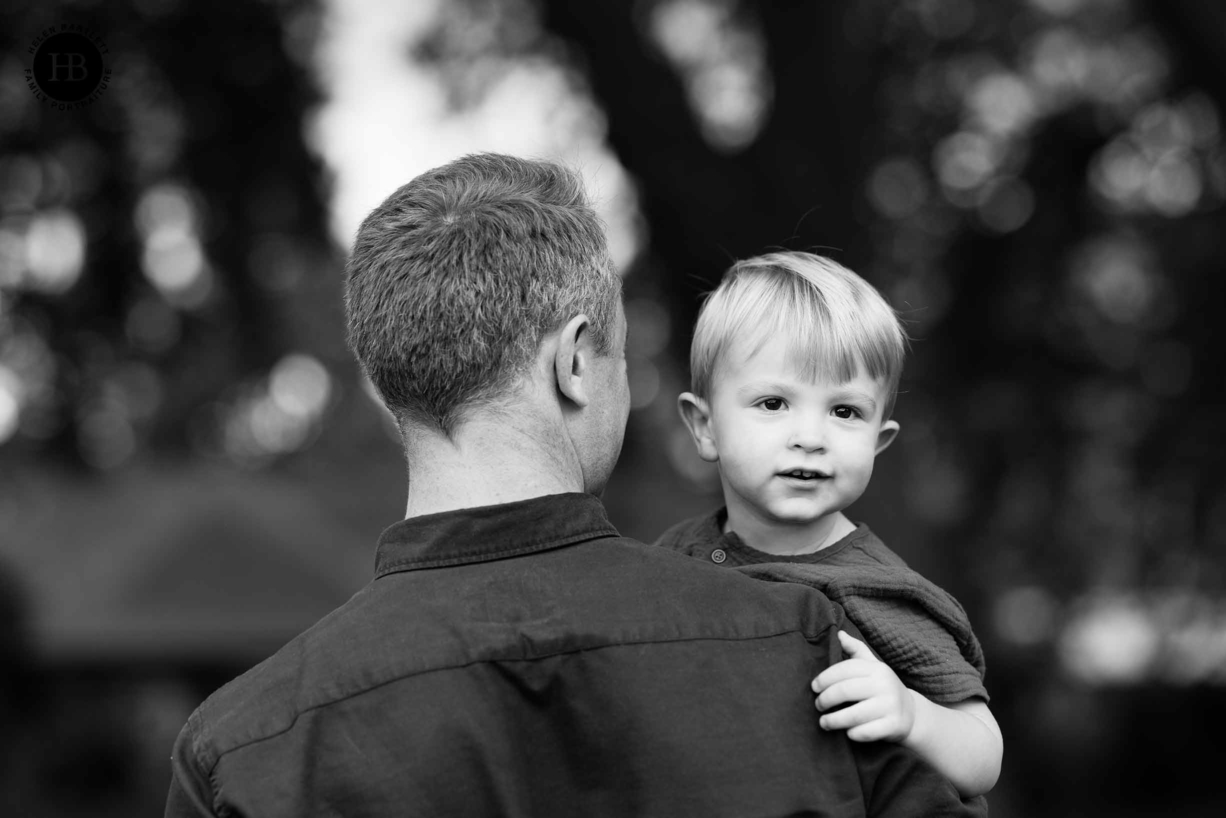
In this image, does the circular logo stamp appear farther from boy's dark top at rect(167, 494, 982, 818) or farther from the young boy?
boy's dark top at rect(167, 494, 982, 818)

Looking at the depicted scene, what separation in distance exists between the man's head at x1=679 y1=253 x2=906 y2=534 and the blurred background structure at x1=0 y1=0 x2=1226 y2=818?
45 cm

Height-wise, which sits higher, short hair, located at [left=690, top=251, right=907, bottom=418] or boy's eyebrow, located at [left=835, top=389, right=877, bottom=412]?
short hair, located at [left=690, top=251, right=907, bottom=418]

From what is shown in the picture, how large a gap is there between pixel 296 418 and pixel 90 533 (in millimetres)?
4978

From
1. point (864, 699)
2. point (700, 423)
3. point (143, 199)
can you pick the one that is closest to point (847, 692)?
point (864, 699)

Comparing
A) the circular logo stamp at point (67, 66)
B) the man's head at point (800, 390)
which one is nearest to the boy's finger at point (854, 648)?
the man's head at point (800, 390)

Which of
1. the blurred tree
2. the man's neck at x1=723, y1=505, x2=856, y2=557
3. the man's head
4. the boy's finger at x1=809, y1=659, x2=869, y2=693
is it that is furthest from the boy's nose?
the blurred tree

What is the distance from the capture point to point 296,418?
88.9 ft

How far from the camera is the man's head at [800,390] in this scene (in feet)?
7.98

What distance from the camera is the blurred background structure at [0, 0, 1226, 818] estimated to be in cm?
765

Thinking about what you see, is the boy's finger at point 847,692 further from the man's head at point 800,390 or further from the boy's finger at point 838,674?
the man's head at point 800,390

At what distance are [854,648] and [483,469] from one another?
60 cm

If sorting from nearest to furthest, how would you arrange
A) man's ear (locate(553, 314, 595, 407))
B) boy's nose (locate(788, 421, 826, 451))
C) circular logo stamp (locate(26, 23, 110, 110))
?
man's ear (locate(553, 314, 595, 407)) < boy's nose (locate(788, 421, 826, 451)) < circular logo stamp (locate(26, 23, 110, 110))

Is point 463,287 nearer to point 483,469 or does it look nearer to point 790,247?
point 483,469

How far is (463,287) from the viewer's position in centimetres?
213
